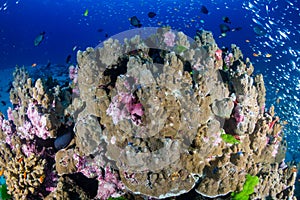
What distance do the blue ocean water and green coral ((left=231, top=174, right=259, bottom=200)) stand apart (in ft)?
24.3

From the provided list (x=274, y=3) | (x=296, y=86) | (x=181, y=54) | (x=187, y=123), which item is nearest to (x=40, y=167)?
(x=187, y=123)

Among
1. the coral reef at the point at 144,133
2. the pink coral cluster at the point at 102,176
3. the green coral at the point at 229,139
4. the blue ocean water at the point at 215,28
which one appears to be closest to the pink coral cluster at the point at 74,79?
the coral reef at the point at 144,133

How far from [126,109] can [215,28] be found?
4275 cm

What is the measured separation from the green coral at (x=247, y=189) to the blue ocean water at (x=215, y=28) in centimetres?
741

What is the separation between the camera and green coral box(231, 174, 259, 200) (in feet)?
14.3

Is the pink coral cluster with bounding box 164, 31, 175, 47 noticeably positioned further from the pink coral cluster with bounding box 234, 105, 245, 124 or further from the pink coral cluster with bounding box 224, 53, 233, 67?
the pink coral cluster with bounding box 234, 105, 245, 124

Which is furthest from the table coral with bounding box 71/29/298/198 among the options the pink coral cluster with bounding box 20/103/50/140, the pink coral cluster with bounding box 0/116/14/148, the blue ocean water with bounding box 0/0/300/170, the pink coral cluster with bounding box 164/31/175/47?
the blue ocean water with bounding box 0/0/300/170

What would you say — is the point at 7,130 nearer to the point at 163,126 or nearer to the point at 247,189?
the point at 163,126

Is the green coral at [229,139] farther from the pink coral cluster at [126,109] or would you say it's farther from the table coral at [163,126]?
the pink coral cluster at [126,109]

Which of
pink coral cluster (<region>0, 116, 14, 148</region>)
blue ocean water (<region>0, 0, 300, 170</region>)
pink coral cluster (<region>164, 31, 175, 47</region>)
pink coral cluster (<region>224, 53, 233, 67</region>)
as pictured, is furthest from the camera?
blue ocean water (<region>0, 0, 300, 170</region>)

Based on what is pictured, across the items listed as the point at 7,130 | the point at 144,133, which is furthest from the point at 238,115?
the point at 7,130

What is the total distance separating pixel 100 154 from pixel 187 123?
5.23 ft

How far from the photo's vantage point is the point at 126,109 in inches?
156

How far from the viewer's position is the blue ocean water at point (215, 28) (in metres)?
15.8
